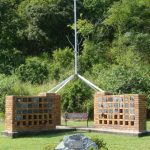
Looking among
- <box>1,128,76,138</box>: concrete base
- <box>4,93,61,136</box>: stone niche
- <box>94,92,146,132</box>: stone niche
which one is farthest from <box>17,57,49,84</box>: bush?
<box>1,128,76,138</box>: concrete base

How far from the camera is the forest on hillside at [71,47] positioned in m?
25.5

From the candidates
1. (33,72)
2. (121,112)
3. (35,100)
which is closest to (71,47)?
(33,72)

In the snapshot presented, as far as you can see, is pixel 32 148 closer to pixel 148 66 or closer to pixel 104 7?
pixel 148 66

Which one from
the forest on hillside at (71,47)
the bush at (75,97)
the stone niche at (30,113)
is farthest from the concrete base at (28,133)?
the bush at (75,97)

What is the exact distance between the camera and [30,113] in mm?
17250

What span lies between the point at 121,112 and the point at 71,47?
2473cm

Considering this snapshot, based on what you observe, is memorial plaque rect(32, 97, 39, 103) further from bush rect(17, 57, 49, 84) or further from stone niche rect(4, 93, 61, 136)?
bush rect(17, 57, 49, 84)

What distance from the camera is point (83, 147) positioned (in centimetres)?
739

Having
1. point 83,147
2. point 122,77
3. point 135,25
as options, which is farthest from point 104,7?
point 83,147

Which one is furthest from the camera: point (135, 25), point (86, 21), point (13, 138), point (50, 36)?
point (50, 36)

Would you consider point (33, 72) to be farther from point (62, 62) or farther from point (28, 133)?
point (28, 133)

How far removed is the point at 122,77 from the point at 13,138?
10.6m

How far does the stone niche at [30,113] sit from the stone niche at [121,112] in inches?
68.3

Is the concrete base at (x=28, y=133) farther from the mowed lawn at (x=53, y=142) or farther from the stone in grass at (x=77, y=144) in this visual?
the stone in grass at (x=77, y=144)
